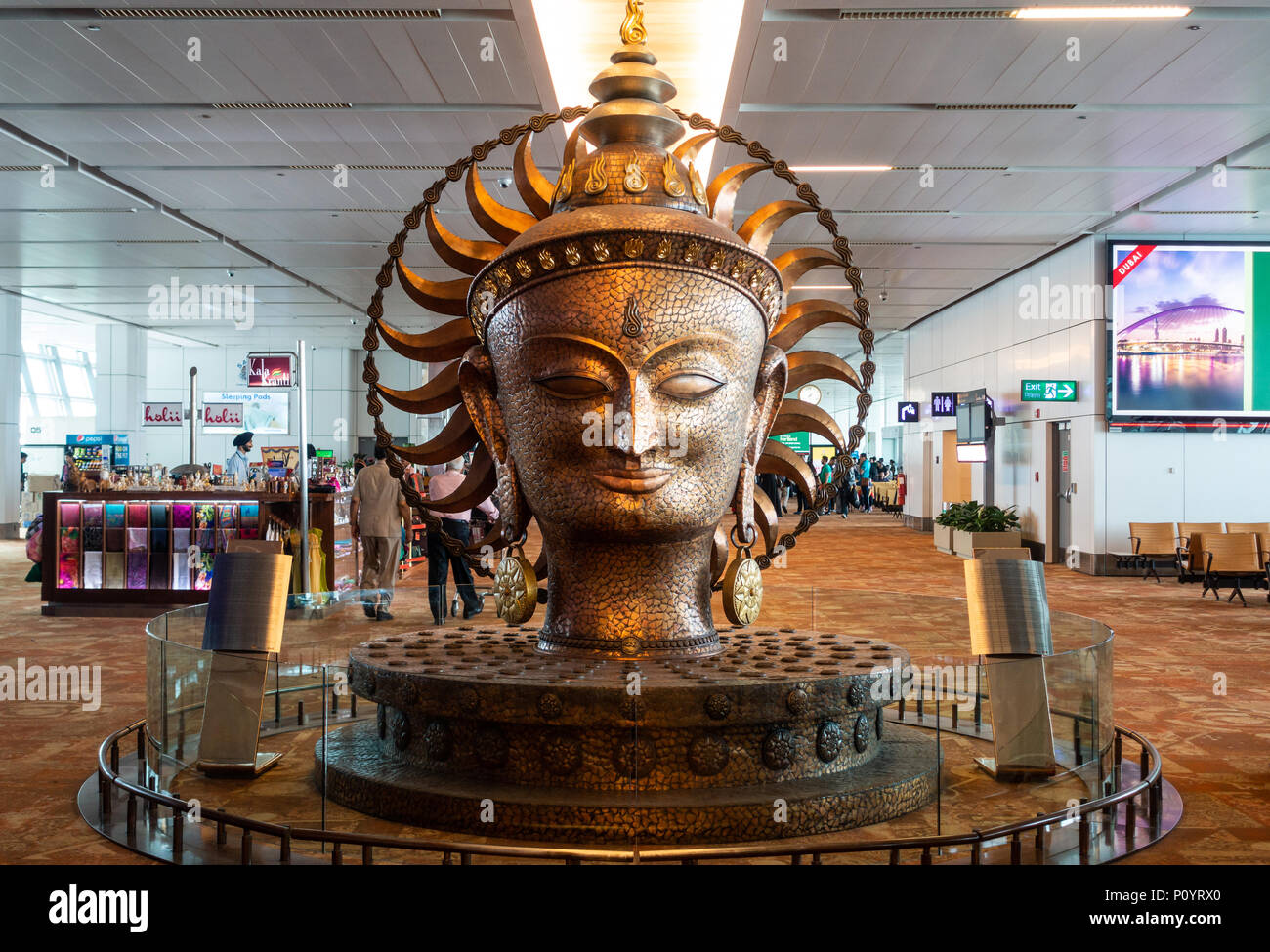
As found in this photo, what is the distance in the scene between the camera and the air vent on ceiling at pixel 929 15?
7840 mm

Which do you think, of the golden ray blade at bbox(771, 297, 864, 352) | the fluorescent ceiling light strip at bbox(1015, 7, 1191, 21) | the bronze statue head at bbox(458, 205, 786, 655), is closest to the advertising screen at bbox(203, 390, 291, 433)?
the fluorescent ceiling light strip at bbox(1015, 7, 1191, 21)

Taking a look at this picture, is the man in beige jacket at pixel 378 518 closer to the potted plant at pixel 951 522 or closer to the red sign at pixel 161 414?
the potted plant at pixel 951 522

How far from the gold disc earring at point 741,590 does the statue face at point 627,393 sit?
0.34 m

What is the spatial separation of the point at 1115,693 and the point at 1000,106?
5.73 metres

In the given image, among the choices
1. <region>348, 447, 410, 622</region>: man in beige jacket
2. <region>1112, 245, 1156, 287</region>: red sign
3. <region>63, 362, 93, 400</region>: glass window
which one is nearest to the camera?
<region>348, 447, 410, 622</region>: man in beige jacket

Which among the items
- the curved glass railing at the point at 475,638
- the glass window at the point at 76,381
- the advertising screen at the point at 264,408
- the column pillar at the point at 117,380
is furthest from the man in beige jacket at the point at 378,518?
the glass window at the point at 76,381

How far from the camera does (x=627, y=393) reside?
11.9 feet

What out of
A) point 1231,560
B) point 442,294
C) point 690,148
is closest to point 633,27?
point 690,148

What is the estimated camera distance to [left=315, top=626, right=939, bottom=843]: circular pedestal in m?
3.34

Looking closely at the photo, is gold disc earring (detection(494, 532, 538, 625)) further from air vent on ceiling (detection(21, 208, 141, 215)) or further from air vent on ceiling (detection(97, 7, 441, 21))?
air vent on ceiling (detection(21, 208, 141, 215))

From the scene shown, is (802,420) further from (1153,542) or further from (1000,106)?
(1153,542)

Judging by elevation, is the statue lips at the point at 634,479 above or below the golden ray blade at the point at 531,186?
below

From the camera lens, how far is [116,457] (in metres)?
21.1

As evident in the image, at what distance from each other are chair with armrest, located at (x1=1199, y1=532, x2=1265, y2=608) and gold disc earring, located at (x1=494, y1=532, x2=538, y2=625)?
1109 centimetres
